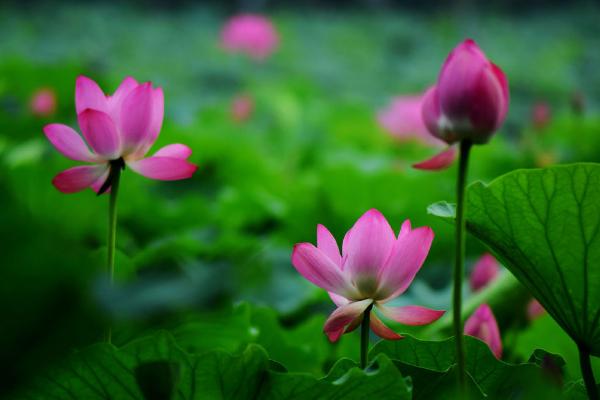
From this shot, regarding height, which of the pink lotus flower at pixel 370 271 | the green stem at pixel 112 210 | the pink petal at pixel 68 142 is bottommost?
the pink lotus flower at pixel 370 271

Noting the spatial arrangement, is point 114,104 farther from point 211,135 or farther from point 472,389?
point 211,135

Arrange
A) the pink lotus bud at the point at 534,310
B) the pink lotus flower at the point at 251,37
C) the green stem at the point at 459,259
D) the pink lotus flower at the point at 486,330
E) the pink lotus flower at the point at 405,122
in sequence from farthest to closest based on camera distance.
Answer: the pink lotus flower at the point at 251,37, the pink lotus flower at the point at 405,122, the pink lotus bud at the point at 534,310, the pink lotus flower at the point at 486,330, the green stem at the point at 459,259

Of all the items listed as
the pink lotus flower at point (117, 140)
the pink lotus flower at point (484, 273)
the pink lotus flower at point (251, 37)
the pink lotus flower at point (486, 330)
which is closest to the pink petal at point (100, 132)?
the pink lotus flower at point (117, 140)

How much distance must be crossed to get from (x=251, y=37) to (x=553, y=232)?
180 centimetres

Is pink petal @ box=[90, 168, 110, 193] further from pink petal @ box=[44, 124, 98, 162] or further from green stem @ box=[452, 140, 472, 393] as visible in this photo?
green stem @ box=[452, 140, 472, 393]

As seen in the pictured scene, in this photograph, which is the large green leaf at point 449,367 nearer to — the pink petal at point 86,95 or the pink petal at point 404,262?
the pink petal at point 404,262

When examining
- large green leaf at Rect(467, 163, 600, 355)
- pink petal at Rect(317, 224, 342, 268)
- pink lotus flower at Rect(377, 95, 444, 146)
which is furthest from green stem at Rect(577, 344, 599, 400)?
pink lotus flower at Rect(377, 95, 444, 146)

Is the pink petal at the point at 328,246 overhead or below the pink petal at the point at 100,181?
below

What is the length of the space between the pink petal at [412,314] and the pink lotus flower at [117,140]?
0.12m

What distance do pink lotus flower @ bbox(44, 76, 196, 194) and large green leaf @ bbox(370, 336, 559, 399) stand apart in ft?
0.46

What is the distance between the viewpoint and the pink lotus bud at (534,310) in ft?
1.74

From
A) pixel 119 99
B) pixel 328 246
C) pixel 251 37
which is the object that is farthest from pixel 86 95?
pixel 251 37

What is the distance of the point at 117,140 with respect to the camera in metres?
0.32

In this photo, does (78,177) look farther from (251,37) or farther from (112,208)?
(251,37)
